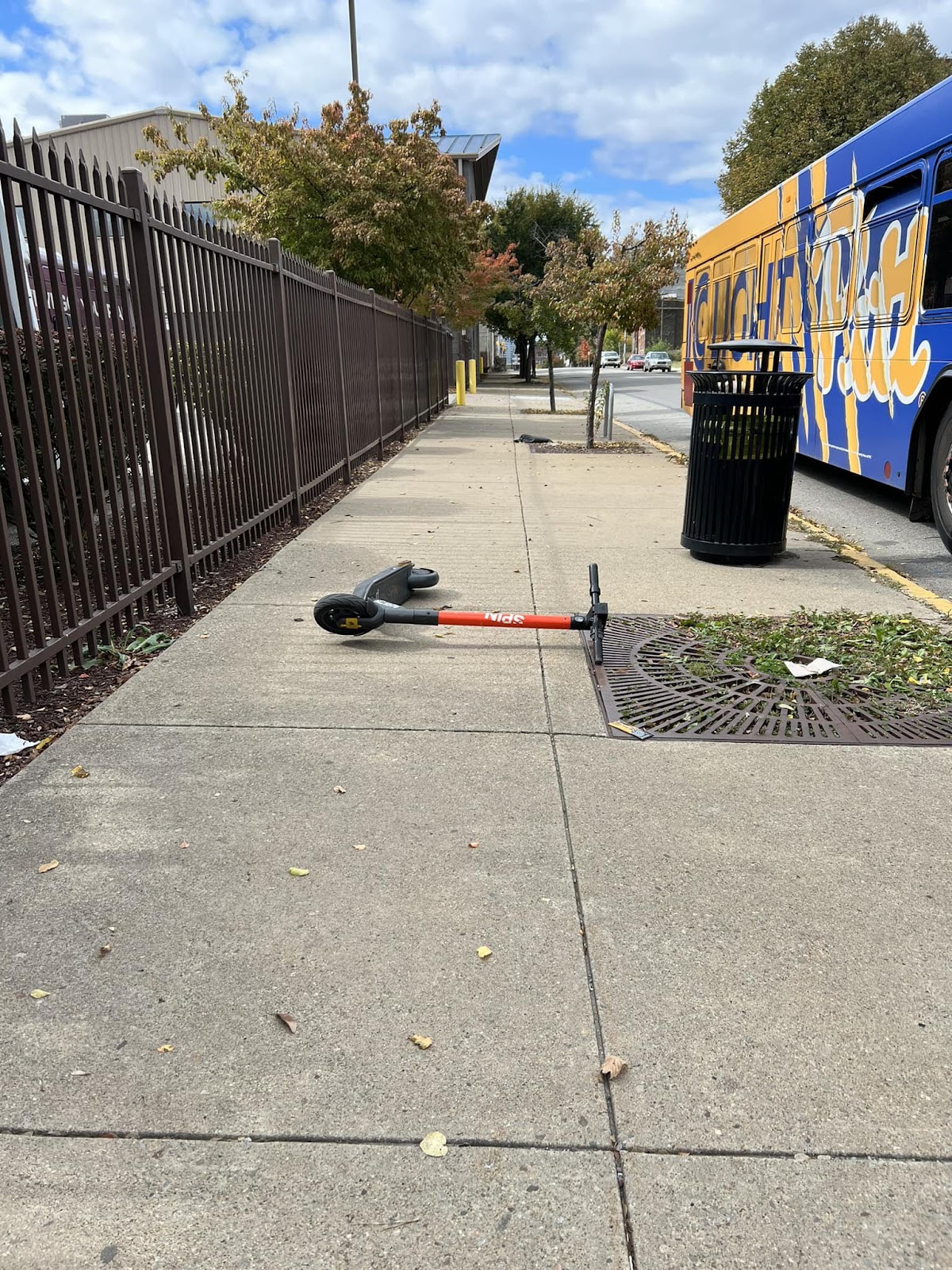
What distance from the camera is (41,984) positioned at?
242 cm

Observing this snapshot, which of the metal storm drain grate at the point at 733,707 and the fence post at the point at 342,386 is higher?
the fence post at the point at 342,386

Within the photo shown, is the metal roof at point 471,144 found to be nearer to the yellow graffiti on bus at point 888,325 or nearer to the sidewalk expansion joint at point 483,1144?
the yellow graffiti on bus at point 888,325

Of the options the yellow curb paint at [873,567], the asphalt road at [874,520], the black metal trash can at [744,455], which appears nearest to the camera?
the yellow curb paint at [873,567]

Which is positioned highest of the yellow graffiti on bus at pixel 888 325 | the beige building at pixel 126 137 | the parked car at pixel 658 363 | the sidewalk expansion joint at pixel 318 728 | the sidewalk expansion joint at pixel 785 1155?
the beige building at pixel 126 137

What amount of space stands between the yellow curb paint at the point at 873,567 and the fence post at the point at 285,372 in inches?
182

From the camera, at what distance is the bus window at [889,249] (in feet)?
26.9

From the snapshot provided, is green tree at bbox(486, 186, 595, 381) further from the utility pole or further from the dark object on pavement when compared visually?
the dark object on pavement

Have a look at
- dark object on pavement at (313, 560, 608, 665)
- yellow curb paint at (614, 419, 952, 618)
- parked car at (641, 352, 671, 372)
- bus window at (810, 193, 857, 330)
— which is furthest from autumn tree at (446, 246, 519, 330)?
parked car at (641, 352, 671, 372)

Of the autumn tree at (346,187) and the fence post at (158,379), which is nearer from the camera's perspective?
the fence post at (158,379)

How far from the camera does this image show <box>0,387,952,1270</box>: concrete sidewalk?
1791 mm

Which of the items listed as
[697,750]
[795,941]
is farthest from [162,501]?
[795,941]

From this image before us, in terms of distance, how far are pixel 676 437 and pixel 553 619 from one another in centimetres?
→ 1492

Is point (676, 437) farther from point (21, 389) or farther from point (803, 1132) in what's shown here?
point (803, 1132)

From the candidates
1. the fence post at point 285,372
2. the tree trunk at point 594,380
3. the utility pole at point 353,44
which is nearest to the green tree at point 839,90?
the utility pole at point 353,44
